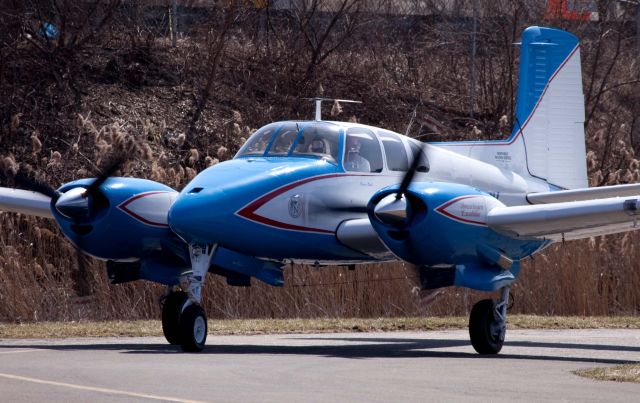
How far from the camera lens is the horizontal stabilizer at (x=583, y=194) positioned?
1566 cm

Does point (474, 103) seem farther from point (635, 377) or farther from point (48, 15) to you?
point (635, 377)

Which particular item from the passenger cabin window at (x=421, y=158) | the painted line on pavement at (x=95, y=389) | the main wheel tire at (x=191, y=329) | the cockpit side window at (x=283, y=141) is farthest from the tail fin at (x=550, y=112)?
the painted line on pavement at (x=95, y=389)

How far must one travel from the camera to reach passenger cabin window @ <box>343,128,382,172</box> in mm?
15609

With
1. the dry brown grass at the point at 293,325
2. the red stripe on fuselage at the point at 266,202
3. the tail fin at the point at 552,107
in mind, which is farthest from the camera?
the tail fin at the point at 552,107

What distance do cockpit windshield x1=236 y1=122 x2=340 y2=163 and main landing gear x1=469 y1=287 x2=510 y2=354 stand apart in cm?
271

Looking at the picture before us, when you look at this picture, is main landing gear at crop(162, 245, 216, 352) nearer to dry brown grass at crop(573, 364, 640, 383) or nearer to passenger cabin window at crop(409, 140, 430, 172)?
passenger cabin window at crop(409, 140, 430, 172)

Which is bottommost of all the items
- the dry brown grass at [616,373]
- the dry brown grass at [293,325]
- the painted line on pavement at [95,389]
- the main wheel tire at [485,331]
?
the dry brown grass at [293,325]

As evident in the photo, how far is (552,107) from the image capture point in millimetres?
19266

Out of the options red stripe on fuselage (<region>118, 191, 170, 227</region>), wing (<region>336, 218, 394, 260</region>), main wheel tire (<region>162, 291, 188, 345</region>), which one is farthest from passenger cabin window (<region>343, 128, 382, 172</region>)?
main wheel tire (<region>162, 291, 188, 345</region>)

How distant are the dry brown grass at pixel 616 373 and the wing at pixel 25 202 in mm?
8509

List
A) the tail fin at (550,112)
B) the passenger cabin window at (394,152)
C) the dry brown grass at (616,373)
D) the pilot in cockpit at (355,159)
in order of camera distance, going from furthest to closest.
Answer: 1. the tail fin at (550,112)
2. the passenger cabin window at (394,152)
3. the pilot in cockpit at (355,159)
4. the dry brown grass at (616,373)

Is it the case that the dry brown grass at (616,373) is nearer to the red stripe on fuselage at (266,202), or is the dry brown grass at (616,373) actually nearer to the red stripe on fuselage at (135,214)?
the red stripe on fuselage at (266,202)

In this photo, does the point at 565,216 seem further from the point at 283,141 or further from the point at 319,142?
the point at 283,141

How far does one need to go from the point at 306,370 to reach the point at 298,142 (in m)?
4.59
